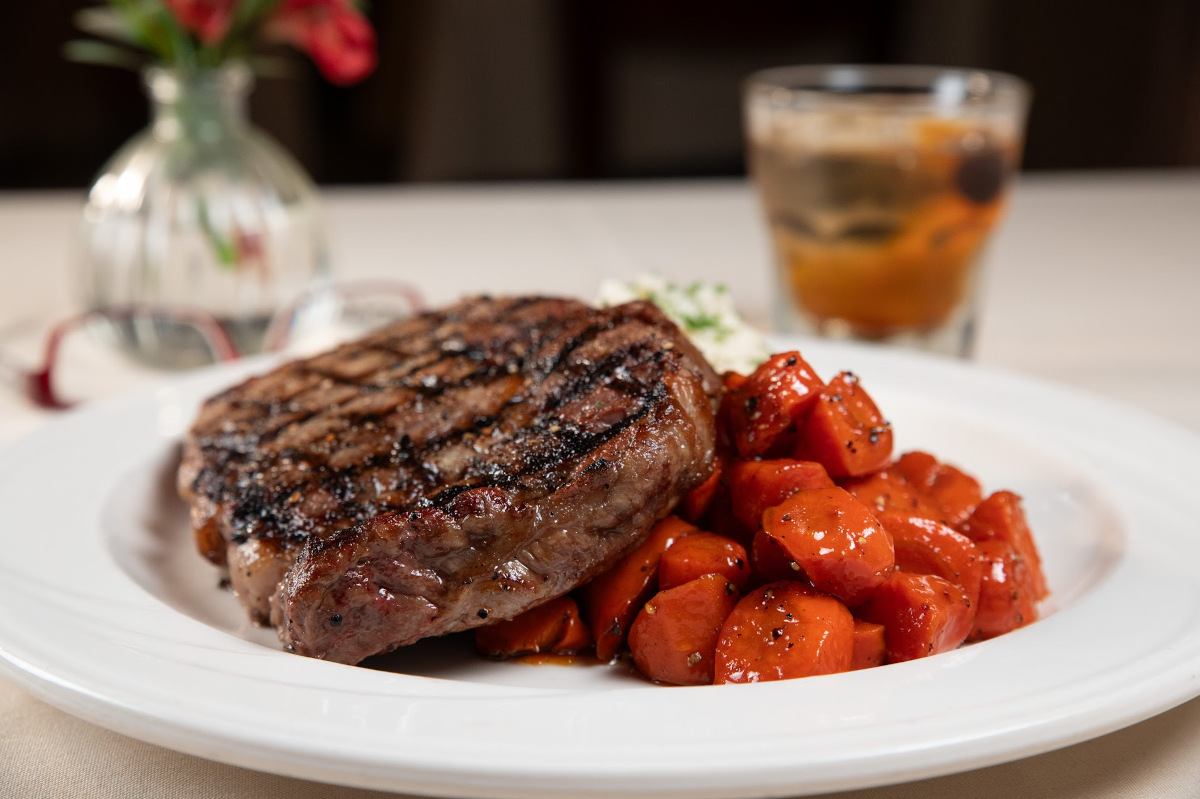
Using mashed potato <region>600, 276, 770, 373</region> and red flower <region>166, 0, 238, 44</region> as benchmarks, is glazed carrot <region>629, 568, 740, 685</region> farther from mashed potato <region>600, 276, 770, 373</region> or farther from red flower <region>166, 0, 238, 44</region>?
red flower <region>166, 0, 238, 44</region>

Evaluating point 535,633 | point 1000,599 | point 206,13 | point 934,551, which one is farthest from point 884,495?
point 206,13

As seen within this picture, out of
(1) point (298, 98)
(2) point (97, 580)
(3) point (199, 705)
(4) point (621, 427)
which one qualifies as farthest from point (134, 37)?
(1) point (298, 98)

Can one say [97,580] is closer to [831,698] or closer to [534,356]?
[534,356]

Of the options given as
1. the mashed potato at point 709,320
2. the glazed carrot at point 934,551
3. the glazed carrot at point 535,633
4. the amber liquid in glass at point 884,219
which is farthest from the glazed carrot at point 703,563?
the amber liquid in glass at point 884,219

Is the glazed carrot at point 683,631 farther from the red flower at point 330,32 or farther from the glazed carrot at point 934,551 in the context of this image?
the red flower at point 330,32

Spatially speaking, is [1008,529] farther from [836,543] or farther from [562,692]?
[562,692]
